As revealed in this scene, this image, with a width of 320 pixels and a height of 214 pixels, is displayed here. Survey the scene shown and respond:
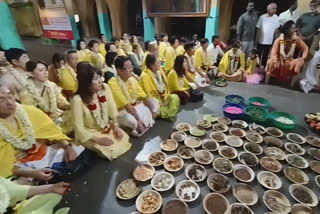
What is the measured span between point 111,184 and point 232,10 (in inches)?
317

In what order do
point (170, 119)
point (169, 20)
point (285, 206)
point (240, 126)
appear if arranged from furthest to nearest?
point (169, 20)
point (170, 119)
point (240, 126)
point (285, 206)

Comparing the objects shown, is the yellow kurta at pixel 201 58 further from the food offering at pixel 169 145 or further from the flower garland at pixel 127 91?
the food offering at pixel 169 145

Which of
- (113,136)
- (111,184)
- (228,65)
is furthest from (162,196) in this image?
(228,65)

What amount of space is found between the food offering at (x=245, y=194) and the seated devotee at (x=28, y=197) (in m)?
1.52

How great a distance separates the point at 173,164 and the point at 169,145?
345 mm

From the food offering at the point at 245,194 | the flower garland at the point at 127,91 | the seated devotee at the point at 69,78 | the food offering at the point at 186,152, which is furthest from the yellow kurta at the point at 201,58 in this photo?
the food offering at the point at 245,194

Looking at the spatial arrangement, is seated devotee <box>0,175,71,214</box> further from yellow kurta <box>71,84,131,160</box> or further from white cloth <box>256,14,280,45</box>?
white cloth <box>256,14,280,45</box>

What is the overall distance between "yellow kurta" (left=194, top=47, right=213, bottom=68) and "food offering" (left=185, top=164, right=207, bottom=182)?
3.19 metres

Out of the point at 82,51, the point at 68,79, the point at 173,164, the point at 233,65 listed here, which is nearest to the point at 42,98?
the point at 68,79

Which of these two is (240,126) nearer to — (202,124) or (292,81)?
(202,124)

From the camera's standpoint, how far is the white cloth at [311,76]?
163 inches

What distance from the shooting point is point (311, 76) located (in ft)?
13.8

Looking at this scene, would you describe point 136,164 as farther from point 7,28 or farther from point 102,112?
point 7,28

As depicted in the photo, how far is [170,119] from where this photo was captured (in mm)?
3221
